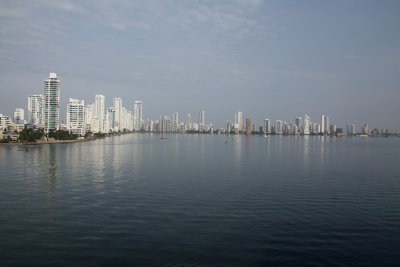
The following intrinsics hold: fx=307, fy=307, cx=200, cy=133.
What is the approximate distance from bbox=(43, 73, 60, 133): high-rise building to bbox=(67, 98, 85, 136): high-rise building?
1359 centimetres

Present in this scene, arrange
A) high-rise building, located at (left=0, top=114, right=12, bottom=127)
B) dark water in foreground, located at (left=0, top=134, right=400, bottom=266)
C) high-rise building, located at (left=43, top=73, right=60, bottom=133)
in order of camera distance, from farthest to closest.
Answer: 1. high-rise building, located at (left=0, top=114, right=12, bottom=127)
2. high-rise building, located at (left=43, top=73, right=60, bottom=133)
3. dark water in foreground, located at (left=0, top=134, right=400, bottom=266)

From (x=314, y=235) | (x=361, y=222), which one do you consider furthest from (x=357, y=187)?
(x=314, y=235)

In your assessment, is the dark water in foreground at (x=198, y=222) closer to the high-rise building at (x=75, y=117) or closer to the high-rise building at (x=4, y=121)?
the high-rise building at (x=75, y=117)

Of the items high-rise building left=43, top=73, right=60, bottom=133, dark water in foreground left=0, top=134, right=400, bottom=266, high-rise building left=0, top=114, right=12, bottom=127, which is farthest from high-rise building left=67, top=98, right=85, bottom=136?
dark water in foreground left=0, top=134, right=400, bottom=266

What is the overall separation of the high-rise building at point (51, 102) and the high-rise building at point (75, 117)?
44.6 feet

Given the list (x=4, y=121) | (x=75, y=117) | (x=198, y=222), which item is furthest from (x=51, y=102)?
(x=198, y=222)

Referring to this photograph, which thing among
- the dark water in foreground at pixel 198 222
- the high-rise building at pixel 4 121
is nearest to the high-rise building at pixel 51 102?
the high-rise building at pixel 4 121

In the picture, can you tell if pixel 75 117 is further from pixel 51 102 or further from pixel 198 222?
pixel 198 222

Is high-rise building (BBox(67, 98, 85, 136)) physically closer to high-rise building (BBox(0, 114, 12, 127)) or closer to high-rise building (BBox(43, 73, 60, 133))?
high-rise building (BBox(43, 73, 60, 133))

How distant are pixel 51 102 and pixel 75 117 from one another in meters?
17.9

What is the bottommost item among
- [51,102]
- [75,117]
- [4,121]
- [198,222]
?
[198,222]

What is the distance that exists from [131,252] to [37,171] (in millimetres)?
26109

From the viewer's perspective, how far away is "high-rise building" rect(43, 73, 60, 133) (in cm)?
12688

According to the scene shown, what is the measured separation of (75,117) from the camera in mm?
144750
